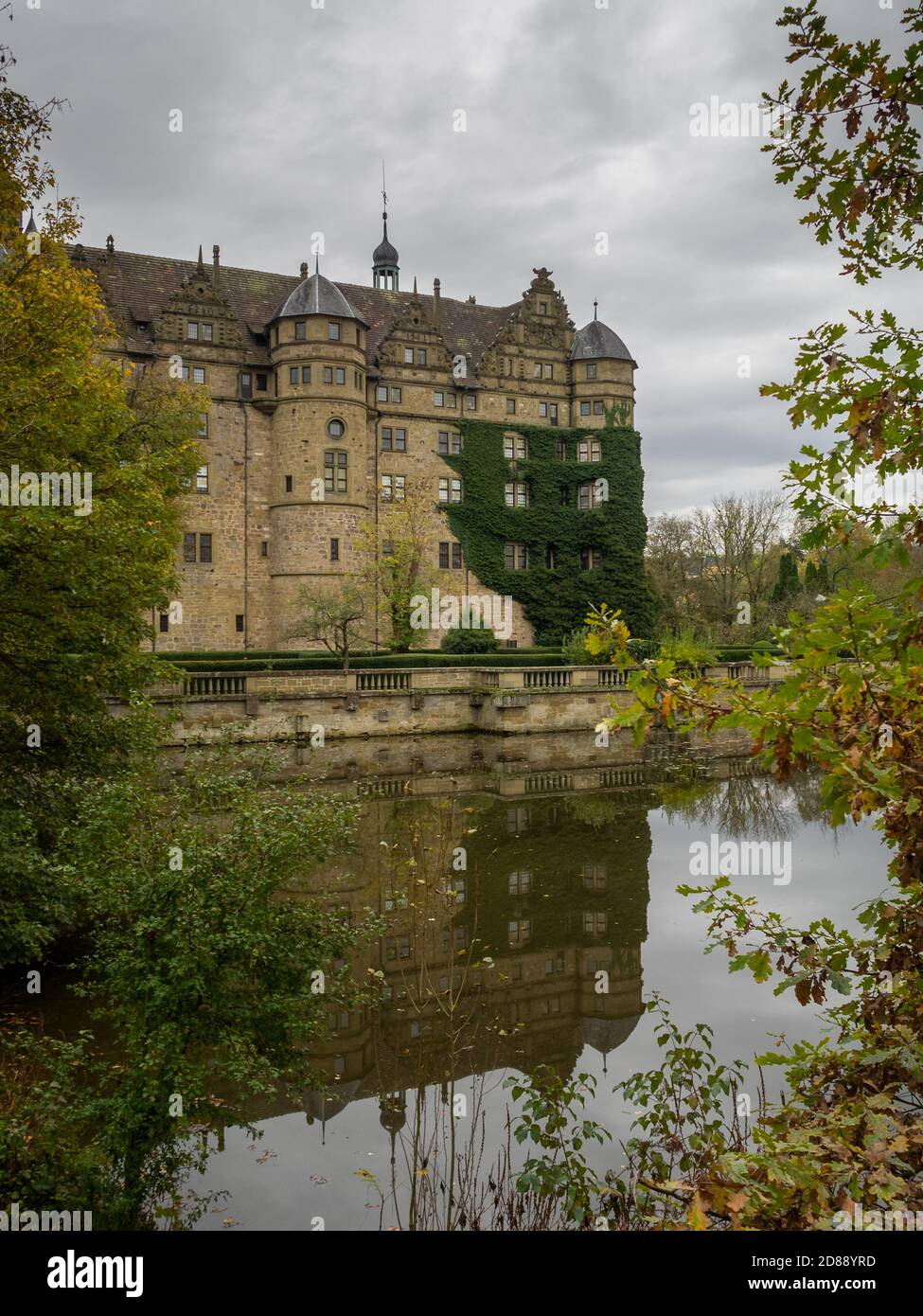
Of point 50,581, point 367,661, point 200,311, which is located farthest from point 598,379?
point 50,581

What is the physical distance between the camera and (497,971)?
1116 centimetres

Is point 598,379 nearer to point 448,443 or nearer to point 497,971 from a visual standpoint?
point 448,443

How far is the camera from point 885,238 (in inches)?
135

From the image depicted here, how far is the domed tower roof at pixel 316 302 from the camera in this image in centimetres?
3725

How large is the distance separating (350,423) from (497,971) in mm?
30500

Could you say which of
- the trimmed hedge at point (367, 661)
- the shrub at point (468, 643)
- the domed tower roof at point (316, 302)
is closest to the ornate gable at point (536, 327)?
the domed tower roof at point (316, 302)

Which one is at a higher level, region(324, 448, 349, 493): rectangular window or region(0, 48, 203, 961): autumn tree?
region(324, 448, 349, 493): rectangular window

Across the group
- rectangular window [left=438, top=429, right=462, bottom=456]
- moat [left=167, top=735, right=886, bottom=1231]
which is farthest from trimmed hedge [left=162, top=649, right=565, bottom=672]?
rectangular window [left=438, top=429, right=462, bottom=456]

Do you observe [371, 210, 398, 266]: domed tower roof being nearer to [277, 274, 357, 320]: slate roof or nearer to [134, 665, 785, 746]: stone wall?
[277, 274, 357, 320]: slate roof

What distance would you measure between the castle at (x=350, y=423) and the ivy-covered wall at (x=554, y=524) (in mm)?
107

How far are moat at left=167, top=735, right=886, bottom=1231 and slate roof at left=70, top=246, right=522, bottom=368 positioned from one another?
2362 cm

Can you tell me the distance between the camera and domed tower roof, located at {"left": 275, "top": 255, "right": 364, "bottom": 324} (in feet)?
122

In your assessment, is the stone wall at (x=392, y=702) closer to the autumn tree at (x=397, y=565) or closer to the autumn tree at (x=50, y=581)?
the autumn tree at (x=397, y=565)
